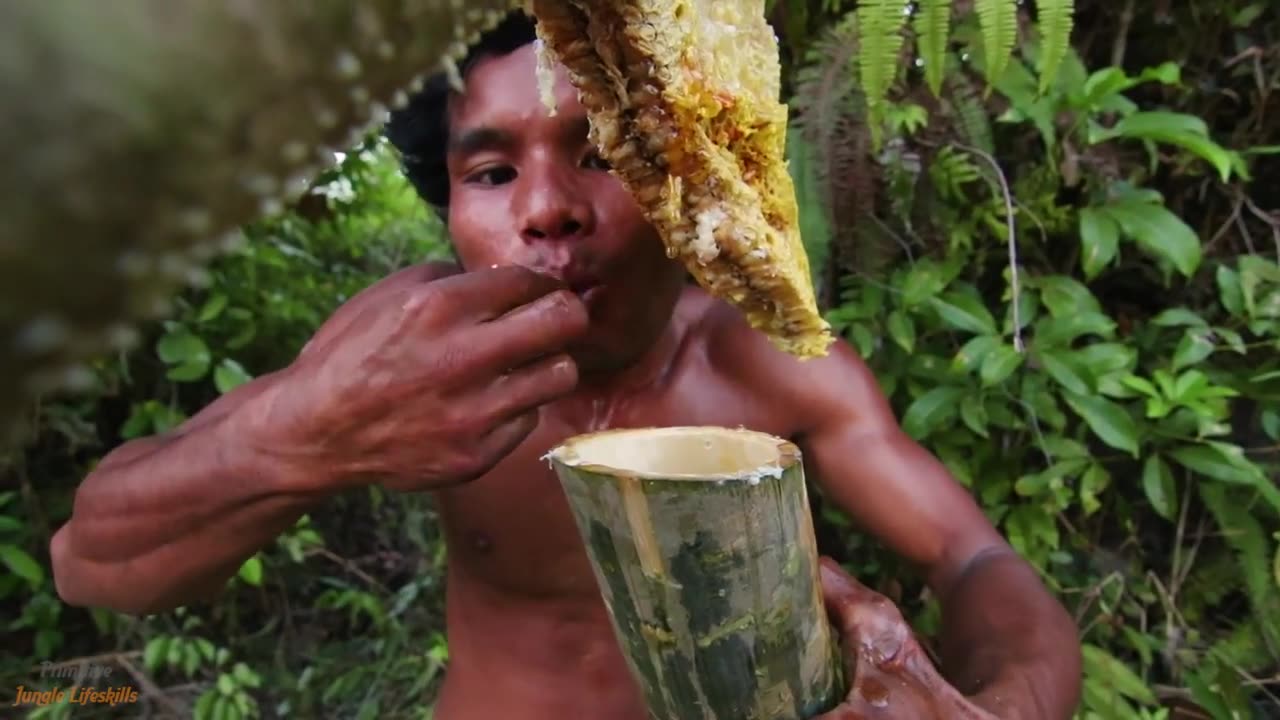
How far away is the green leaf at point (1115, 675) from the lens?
1.21 metres

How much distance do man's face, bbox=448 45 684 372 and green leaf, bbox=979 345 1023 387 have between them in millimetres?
548

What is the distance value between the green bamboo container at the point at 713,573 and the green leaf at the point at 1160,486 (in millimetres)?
795

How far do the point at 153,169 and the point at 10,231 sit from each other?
2cm

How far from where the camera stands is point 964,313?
122 cm

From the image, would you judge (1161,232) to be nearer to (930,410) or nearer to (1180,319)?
(1180,319)

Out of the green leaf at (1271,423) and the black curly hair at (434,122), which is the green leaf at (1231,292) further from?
the black curly hair at (434,122)

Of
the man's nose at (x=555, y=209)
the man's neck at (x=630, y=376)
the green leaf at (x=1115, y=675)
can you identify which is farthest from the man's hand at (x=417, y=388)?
the green leaf at (x=1115, y=675)

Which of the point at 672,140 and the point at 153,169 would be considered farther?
the point at 672,140

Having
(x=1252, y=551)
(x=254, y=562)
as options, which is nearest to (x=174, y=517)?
(x=254, y=562)

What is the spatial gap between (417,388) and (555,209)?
22 cm

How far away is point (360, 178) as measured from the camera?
6.19ft

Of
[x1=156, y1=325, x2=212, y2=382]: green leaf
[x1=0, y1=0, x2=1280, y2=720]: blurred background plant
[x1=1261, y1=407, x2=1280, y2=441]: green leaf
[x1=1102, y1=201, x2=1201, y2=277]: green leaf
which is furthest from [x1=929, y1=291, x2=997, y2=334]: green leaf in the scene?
[x1=156, y1=325, x2=212, y2=382]: green leaf

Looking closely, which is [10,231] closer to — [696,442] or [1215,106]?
[696,442]

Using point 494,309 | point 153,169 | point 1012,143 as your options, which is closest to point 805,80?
point 1012,143
